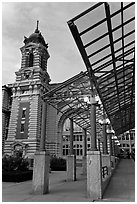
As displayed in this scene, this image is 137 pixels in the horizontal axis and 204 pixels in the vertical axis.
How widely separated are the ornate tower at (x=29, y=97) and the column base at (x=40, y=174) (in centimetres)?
2473

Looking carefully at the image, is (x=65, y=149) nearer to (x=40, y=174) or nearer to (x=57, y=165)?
(x=57, y=165)

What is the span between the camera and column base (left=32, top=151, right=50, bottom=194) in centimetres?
829

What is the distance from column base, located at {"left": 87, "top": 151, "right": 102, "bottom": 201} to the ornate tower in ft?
85.9

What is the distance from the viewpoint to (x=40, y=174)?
27.6ft

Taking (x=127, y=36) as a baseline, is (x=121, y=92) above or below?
below

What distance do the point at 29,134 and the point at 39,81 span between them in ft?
33.9

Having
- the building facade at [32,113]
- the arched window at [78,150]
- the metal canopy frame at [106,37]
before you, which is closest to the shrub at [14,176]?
the metal canopy frame at [106,37]

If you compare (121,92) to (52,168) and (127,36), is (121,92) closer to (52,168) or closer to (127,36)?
(127,36)

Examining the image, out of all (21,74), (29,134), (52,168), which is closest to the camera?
(52,168)

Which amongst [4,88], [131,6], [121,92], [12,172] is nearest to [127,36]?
[131,6]

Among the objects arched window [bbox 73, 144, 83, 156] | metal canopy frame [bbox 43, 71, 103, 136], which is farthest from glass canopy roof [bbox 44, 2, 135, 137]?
arched window [bbox 73, 144, 83, 156]

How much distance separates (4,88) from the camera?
4225 centimetres

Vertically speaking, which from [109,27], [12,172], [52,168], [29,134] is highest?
[109,27]

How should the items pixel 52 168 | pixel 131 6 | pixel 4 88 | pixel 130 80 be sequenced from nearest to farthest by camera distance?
pixel 131 6
pixel 130 80
pixel 52 168
pixel 4 88
